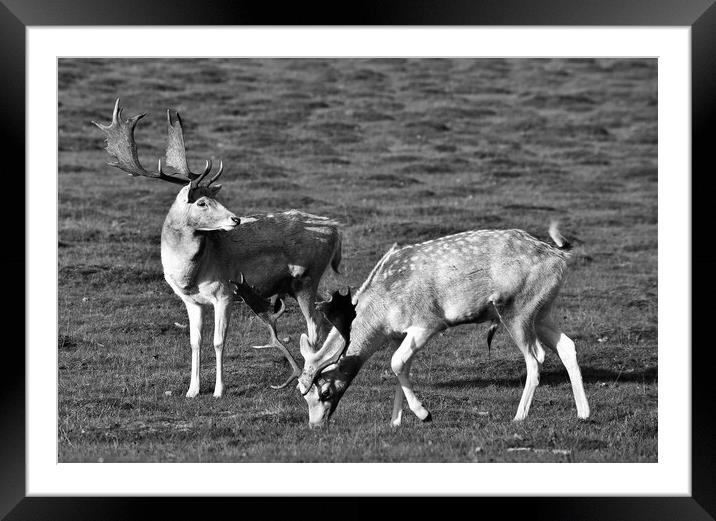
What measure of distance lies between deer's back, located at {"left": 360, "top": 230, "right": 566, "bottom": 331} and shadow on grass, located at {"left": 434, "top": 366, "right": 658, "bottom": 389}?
189 cm

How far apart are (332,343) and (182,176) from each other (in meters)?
3.40

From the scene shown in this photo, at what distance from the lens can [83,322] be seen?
53.7 ft

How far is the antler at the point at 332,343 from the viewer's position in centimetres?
1132

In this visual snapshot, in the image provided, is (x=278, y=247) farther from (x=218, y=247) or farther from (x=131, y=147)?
(x=131, y=147)

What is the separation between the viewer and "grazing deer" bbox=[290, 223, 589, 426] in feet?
38.9

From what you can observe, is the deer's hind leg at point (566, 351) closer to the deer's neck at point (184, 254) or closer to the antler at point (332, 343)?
the antler at point (332, 343)

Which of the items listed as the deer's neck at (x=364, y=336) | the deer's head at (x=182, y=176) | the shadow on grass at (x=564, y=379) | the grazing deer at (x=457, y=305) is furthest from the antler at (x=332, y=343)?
the shadow on grass at (x=564, y=379)

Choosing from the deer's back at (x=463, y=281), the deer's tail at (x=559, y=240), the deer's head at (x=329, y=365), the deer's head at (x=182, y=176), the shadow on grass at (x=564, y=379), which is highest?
the deer's head at (x=182, y=176)

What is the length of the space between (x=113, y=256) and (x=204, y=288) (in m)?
6.27

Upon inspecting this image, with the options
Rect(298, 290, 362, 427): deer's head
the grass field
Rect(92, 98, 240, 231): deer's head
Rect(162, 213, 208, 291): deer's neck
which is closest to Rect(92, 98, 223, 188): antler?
Rect(92, 98, 240, 231): deer's head

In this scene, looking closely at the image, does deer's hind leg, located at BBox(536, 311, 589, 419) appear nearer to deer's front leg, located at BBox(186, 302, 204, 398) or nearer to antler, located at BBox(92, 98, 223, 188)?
deer's front leg, located at BBox(186, 302, 204, 398)

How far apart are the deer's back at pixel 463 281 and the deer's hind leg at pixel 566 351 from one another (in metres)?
0.45

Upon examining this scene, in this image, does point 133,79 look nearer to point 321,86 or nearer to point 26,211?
point 321,86
